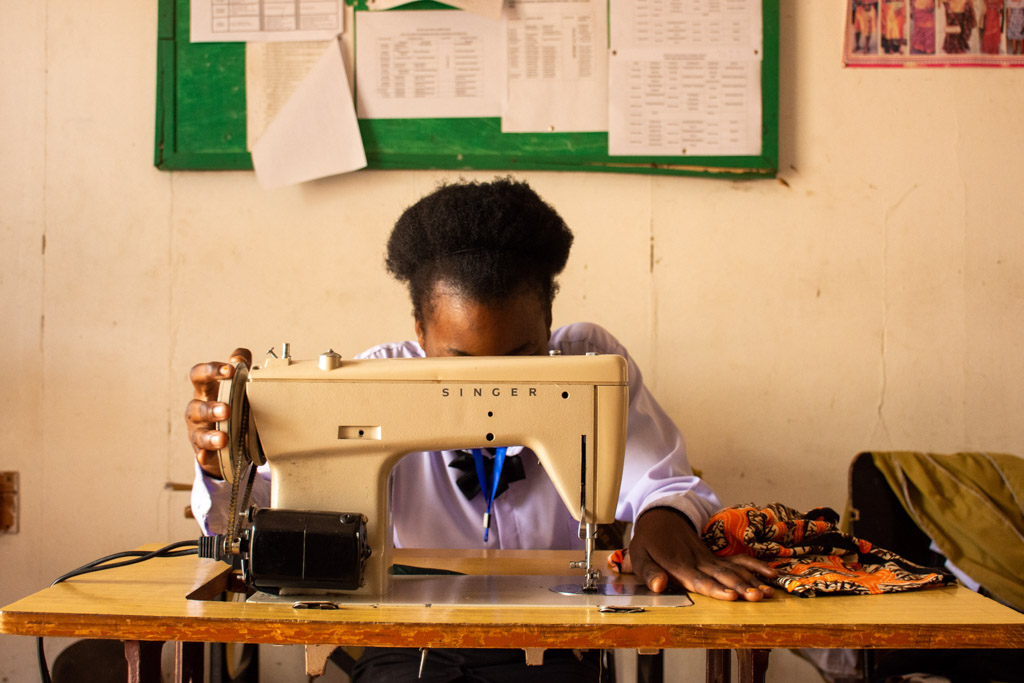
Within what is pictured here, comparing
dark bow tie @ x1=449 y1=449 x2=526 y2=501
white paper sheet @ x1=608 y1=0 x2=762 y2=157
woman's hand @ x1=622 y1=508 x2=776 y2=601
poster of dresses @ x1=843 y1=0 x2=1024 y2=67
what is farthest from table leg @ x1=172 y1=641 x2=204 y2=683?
poster of dresses @ x1=843 y1=0 x2=1024 y2=67

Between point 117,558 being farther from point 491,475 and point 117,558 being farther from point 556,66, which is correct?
point 556,66

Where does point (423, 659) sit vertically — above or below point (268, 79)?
below

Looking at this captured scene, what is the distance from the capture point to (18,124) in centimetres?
215

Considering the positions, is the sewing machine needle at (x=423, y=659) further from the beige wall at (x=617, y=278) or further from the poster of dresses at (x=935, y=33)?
the poster of dresses at (x=935, y=33)

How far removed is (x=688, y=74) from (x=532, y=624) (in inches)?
63.0

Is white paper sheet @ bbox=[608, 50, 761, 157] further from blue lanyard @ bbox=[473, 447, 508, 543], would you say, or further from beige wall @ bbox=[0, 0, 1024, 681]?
blue lanyard @ bbox=[473, 447, 508, 543]

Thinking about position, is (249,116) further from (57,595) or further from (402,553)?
(57,595)

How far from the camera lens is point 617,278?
2.13 m

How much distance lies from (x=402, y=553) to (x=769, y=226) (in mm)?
1320

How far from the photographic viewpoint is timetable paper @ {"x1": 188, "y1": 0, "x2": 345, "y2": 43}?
6.86 ft

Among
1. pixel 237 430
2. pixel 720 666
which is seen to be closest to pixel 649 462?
pixel 720 666

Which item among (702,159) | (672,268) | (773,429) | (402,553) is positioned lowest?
(402,553)

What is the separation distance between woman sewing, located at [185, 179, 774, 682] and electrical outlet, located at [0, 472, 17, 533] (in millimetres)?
1219

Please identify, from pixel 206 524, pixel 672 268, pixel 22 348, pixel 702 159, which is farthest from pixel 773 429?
pixel 22 348
